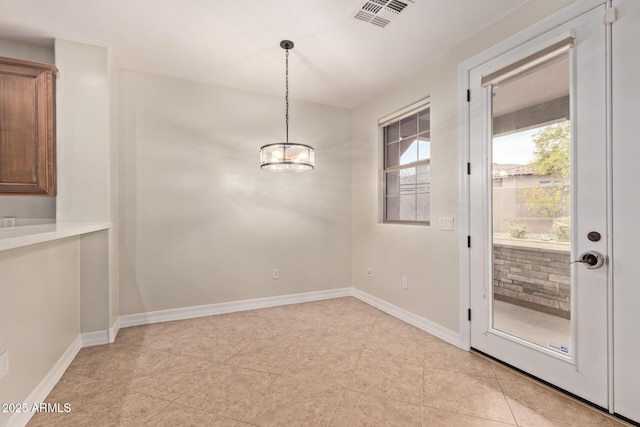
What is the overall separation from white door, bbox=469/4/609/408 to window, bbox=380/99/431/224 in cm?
78

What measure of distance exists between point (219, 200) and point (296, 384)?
238 centimetres

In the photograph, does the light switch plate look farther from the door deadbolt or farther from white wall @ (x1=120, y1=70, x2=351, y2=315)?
white wall @ (x1=120, y1=70, x2=351, y2=315)

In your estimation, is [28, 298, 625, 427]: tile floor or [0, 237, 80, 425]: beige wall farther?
[28, 298, 625, 427]: tile floor

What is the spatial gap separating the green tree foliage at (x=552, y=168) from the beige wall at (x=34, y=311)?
3344mm

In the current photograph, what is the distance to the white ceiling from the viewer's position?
2.36 m

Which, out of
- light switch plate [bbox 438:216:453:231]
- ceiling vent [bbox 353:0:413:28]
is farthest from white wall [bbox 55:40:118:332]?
light switch plate [bbox 438:216:453:231]

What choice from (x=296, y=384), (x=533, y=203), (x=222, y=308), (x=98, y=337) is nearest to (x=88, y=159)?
(x=98, y=337)

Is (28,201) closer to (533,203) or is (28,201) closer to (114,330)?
(114,330)

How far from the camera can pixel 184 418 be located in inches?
72.4

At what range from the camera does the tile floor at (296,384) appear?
1839 millimetres

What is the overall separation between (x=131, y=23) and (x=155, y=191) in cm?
167

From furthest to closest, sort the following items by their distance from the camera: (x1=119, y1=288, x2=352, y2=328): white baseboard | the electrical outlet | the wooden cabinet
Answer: (x1=119, y1=288, x2=352, y2=328): white baseboard < the wooden cabinet < the electrical outlet

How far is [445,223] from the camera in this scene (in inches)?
118

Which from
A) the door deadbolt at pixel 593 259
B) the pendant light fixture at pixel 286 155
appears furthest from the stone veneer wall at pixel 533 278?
the pendant light fixture at pixel 286 155
